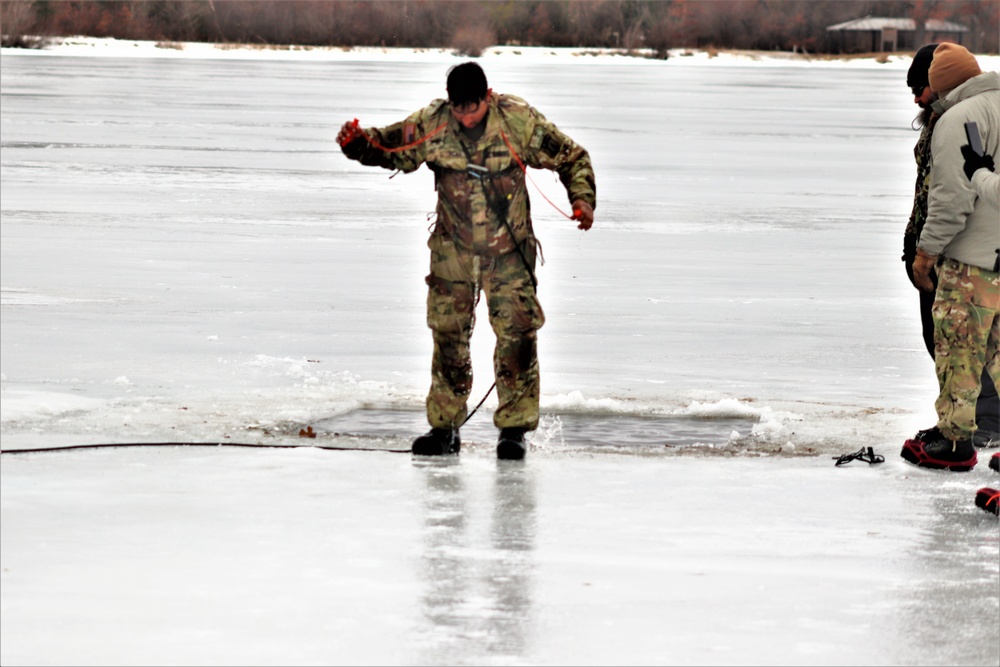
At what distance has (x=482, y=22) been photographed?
91.2 meters

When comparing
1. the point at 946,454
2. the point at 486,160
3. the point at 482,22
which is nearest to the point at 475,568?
the point at 486,160

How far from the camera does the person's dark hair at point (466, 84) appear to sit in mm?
5422

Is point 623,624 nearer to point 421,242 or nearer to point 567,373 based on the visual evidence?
point 567,373

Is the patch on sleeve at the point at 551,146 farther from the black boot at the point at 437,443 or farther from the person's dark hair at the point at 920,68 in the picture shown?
the person's dark hair at the point at 920,68

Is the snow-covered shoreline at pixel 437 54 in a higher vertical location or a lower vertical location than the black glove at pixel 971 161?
lower

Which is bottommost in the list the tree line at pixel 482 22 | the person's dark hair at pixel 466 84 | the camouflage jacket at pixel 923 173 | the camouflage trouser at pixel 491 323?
the camouflage trouser at pixel 491 323

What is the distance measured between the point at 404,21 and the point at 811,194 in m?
73.4

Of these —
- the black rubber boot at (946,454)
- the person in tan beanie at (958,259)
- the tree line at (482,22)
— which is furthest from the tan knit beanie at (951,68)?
the tree line at (482,22)

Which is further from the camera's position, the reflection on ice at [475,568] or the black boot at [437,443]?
the black boot at [437,443]

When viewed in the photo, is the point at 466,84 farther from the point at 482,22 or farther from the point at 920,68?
the point at 482,22

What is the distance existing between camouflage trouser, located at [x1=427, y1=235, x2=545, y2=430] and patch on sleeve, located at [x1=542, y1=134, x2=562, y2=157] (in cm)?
35

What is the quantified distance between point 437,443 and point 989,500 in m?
1.94

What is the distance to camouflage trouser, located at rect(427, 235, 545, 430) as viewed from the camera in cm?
568

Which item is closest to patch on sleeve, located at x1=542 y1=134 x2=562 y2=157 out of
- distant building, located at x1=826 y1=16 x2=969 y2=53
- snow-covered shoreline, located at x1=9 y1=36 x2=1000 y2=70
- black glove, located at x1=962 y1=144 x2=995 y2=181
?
black glove, located at x1=962 y1=144 x2=995 y2=181
